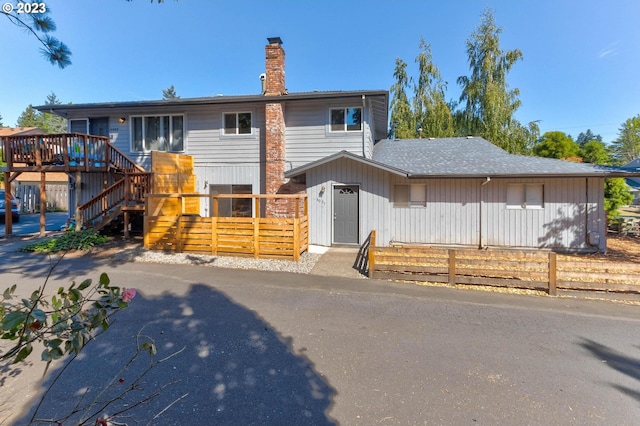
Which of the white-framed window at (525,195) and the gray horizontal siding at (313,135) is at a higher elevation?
the gray horizontal siding at (313,135)

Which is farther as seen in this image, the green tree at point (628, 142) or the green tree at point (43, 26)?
the green tree at point (628, 142)

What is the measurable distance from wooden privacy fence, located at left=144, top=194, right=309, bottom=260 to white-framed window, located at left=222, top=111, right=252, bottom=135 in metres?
4.33

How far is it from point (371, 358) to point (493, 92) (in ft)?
71.6

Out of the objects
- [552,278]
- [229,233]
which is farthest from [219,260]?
[552,278]

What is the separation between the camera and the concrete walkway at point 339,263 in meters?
8.40

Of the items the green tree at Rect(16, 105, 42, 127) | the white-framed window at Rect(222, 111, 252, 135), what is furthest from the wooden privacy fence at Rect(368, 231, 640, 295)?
the green tree at Rect(16, 105, 42, 127)

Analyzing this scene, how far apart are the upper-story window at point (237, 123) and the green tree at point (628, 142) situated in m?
47.8

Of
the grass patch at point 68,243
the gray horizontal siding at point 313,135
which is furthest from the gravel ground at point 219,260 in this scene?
the gray horizontal siding at point 313,135

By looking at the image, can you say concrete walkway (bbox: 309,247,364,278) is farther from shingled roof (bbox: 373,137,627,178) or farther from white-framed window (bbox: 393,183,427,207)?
shingled roof (bbox: 373,137,627,178)

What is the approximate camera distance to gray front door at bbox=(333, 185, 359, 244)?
11672mm

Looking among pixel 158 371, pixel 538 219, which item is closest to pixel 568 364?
pixel 158 371

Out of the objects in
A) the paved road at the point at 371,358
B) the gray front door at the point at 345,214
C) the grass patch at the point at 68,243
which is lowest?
the paved road at the point at 371,358

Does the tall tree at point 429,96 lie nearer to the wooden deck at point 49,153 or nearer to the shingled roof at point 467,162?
the shingled roof at point 467,162

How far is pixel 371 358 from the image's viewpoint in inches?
160
